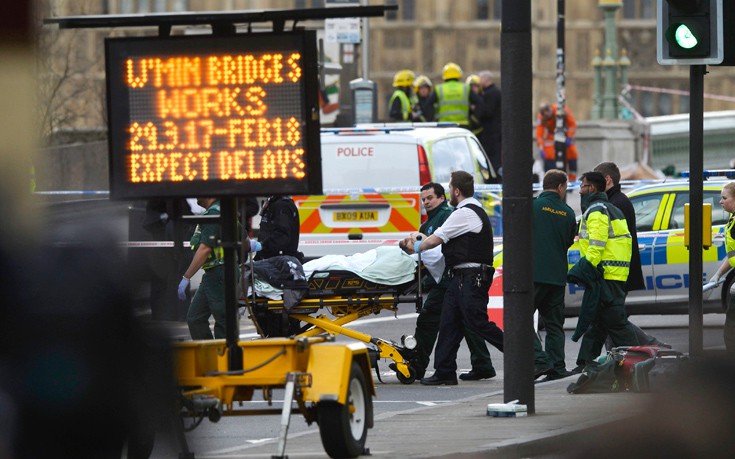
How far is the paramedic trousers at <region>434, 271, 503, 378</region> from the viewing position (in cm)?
1431

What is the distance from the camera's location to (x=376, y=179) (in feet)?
71.3

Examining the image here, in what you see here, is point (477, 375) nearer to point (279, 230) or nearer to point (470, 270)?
point (470, 270)

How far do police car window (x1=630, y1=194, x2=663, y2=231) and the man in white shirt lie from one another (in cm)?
405

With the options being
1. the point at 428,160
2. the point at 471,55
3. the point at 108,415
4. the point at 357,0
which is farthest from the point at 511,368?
the point at 471,55

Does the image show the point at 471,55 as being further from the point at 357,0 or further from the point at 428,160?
the point at 428,160

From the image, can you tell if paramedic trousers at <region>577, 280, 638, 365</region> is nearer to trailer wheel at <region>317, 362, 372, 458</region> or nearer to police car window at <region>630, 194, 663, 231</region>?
police car window at <region>630, 194, 663, 231</region>

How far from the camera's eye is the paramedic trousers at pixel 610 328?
14.5 m

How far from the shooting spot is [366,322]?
19.9 m

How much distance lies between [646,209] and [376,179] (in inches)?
170

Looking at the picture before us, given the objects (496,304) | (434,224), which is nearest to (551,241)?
(434,224)

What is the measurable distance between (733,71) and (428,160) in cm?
5643

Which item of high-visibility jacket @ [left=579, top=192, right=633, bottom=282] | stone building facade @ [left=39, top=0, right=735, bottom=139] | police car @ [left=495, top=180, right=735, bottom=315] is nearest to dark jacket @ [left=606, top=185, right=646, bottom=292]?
high-visibility jacket @ [left=579, top=192, right=633, bottom=282]

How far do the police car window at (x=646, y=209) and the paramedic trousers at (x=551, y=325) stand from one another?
3.69m

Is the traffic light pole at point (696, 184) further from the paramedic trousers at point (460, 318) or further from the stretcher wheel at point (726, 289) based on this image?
the stretcher wheel at point (726, 289)
